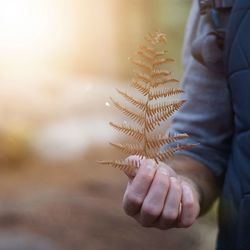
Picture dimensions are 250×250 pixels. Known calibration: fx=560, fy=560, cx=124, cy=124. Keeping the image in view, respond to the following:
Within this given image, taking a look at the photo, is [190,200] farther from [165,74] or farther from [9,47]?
[9,47]

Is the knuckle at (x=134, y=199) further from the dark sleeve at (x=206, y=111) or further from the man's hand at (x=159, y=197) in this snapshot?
the dark sleeve at (x=206, y=111)

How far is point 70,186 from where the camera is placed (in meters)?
1.73

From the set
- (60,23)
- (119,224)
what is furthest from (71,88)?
(119,224)

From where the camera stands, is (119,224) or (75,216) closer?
(119,224)

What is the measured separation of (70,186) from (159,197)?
1.36m

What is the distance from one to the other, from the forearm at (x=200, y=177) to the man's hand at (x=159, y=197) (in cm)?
13

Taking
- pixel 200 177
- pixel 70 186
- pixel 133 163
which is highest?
pixel 133 163

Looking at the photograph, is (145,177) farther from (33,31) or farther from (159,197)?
(33,31)

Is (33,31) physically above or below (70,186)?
above

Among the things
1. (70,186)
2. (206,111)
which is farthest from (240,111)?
(70,186)

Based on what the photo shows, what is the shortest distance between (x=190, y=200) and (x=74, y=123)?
1.02 feet

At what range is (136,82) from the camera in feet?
1.20

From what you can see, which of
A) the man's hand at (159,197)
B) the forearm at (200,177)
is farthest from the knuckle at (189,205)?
the forearm at (200,177)

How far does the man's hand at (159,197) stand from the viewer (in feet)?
1.26
